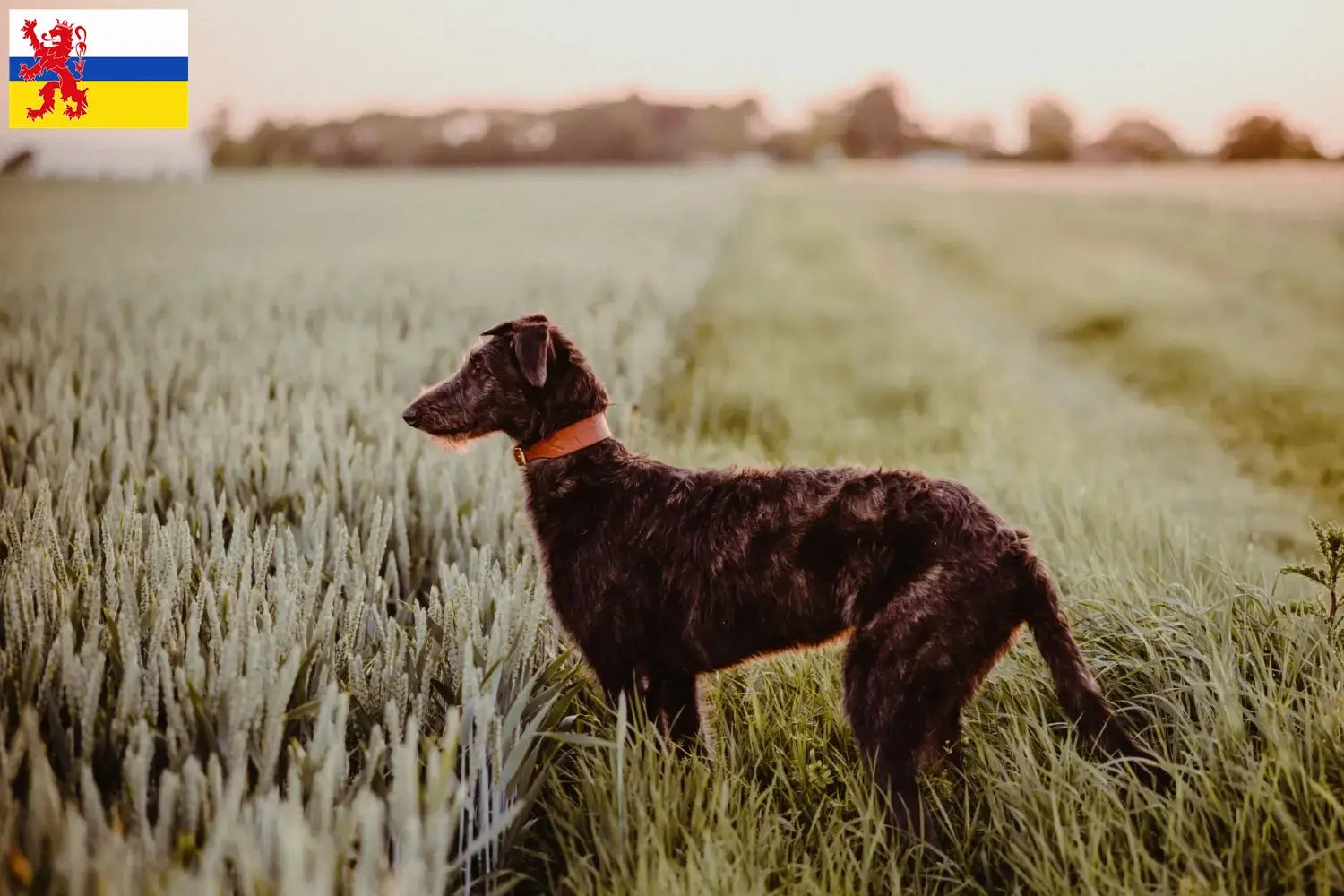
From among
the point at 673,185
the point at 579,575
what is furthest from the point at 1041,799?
the point at 673,185

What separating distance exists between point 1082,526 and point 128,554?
129 inches

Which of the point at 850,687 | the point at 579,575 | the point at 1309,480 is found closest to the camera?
the point at 850,687

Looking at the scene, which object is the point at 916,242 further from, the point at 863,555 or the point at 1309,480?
the point at 863,555

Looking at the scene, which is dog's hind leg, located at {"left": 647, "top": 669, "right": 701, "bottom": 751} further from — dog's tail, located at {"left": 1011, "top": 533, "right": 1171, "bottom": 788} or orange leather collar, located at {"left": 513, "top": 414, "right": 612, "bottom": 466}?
dog's tail, located at {"left": 1011, "top": 533, "right": 1171, "bottom": 788}

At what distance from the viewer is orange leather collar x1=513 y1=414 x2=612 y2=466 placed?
6.97 feet

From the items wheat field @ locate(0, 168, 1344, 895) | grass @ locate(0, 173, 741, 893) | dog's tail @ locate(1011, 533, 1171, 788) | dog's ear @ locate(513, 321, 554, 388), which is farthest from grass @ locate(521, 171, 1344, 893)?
dog's ear @ locate(513, 321, 554, 388)

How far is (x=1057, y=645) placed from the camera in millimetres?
1754

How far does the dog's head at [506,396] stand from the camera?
6.93 ft

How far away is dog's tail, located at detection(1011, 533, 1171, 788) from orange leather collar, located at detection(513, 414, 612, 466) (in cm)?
99

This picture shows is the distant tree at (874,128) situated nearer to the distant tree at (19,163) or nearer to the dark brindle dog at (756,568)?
the distant tree at (19,163)

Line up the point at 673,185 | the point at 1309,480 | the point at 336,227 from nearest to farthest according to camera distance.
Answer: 1. the point at 1309,480
2. the point at 336,227
3. the point at 673,185

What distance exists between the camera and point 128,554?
239 centimetres

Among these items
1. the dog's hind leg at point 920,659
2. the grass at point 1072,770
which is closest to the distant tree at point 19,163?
the grass at point 1072,770

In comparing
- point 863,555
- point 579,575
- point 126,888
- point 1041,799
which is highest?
point 863,555
